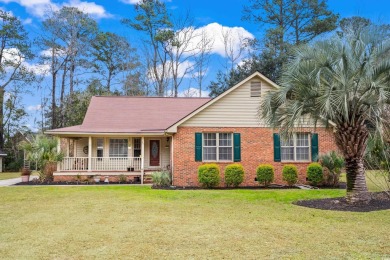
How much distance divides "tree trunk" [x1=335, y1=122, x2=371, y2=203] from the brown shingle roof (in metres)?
10.3

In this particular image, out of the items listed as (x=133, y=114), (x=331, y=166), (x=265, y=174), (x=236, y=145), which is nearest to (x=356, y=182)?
(x=331, y=166)

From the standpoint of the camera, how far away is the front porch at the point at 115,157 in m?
18.1

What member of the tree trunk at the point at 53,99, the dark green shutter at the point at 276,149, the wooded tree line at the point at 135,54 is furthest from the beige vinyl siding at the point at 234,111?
the tree trunk at the point at 53,99

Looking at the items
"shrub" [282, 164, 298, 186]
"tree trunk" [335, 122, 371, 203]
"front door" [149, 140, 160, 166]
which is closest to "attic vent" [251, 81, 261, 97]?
"shrub" [282, 164, 298, 186]

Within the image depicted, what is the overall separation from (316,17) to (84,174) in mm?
28082

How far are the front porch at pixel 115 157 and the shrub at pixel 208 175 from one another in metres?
3.96

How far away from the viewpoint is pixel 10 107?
3334cm

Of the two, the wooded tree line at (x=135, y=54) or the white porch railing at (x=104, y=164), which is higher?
the wooded tree line at (x=135, y=54)

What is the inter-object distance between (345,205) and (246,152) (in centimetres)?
649

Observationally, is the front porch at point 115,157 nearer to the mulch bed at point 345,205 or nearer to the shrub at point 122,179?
the shrub at point 122,179

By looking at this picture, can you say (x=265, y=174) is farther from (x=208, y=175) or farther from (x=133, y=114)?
(x=133, y=114)

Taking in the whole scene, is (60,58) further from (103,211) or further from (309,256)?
(309,256)

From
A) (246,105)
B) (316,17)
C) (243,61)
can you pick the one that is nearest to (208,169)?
(246,105)

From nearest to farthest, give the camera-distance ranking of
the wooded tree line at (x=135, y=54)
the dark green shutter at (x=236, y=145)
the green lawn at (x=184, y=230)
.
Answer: the green lawn at (x=184, y=230) → the dark green shutter at (x=236, y=145) → the wooded tree line at (x=135, y=54)
